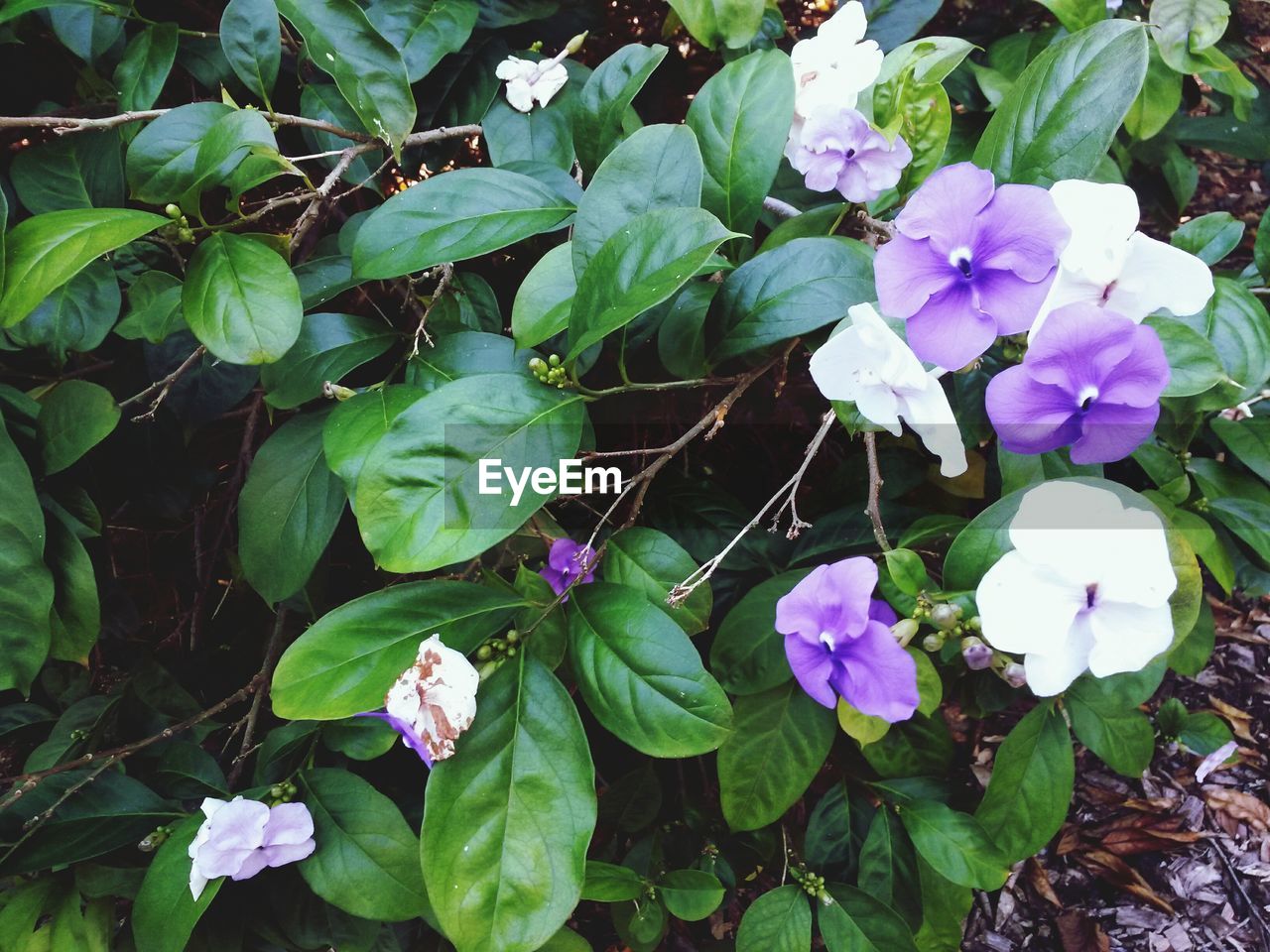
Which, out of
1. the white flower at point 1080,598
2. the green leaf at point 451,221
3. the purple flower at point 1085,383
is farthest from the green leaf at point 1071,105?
the green leaf at point 451,221

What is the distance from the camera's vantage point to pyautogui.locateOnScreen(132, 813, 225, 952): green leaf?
0.83 metres

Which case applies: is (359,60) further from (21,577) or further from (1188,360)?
(1188,360)

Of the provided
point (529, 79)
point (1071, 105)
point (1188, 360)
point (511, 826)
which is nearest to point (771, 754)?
point (511, 826)

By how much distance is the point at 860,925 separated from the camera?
3.25 feet

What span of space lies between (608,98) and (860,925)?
959mm

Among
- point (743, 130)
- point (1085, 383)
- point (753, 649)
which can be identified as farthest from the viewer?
point (753, 649)

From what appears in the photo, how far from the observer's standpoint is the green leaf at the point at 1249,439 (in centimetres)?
96

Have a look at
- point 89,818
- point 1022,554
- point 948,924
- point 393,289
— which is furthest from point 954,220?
point 89,818

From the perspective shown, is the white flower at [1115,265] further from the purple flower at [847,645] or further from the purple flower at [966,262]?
the purple flower at [847,645]

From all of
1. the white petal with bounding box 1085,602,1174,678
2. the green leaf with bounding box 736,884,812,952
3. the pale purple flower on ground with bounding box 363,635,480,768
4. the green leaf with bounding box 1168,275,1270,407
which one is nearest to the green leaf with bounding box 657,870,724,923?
the green leaf with bounding box 736,884,812,952

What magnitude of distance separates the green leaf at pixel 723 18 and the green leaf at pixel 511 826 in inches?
28.6

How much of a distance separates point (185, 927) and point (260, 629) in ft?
1.54

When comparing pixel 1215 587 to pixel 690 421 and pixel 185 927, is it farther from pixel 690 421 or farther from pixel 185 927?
pixel 185 927

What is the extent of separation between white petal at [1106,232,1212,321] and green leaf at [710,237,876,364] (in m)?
0.19
